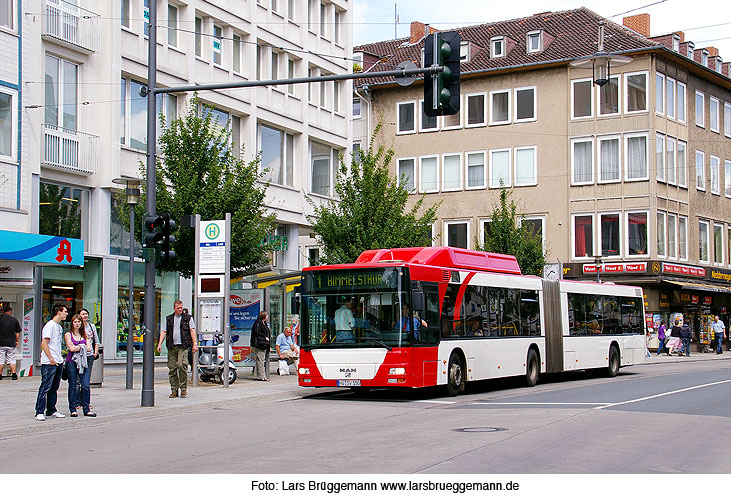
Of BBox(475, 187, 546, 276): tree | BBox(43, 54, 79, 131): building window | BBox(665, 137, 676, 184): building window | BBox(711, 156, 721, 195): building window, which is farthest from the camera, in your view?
BBox(711, 156, 721, 195): building window

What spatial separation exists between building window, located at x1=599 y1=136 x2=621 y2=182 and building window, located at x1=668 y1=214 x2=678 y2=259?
3.65m

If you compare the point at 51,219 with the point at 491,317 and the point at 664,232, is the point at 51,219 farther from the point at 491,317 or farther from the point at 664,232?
the point at 664,232

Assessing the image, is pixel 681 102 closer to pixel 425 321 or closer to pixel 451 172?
pixel 451 172

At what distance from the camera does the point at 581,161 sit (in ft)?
171

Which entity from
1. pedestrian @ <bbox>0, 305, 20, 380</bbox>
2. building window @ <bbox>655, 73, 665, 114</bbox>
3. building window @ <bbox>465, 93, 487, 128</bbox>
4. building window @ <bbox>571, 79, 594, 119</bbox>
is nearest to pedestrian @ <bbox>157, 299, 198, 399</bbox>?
pedestrian @ <bbox>0, 305, 20, 380</bbox>

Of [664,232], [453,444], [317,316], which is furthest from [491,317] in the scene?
[664,232]

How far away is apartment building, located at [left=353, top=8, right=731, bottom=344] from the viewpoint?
5066cm

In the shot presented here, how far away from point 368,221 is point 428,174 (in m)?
26.0

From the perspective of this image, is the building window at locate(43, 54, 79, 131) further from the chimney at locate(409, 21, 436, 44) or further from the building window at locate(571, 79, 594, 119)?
the chimney at locate(409, 21, 436, 44)

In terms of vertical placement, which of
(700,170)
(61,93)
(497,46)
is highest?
(497,46)

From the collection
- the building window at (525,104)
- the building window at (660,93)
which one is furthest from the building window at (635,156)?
the building window at (525,104)

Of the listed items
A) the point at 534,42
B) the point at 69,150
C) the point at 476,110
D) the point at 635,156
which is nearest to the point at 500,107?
the point at 476,110

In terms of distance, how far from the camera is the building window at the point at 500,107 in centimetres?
5434
